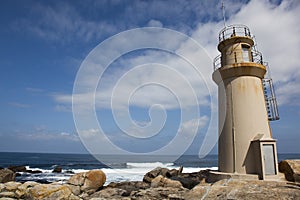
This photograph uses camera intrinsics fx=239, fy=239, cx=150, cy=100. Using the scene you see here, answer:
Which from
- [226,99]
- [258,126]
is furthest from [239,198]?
[226,99]

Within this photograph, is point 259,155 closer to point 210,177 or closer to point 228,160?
point 228,160

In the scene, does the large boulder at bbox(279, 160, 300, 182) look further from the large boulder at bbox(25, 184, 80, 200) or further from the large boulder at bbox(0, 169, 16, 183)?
the large boulder at bbox(0, 169, 16, 183)

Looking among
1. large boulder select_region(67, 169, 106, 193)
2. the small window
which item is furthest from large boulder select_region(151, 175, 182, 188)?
the small window

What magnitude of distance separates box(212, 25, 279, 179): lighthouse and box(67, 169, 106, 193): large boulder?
24.8 ft

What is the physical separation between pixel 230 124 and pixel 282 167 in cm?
227

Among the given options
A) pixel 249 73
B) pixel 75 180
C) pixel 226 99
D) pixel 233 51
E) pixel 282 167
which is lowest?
pixel 75 180

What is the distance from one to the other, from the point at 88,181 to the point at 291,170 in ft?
32.3

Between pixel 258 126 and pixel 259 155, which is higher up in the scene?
pixel 258 126

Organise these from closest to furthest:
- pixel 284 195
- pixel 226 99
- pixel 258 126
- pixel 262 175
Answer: pixel 284 195 → pixel 262 175 → pixel 258 126 → pixel 226 99

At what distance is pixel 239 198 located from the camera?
5.98 m

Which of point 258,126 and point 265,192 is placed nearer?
point 265,192

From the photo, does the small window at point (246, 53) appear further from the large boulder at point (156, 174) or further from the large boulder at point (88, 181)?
the large boulder at point (156, 174)

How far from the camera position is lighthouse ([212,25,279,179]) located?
7789 millimetres

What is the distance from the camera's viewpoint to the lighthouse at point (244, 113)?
25.6 feet
